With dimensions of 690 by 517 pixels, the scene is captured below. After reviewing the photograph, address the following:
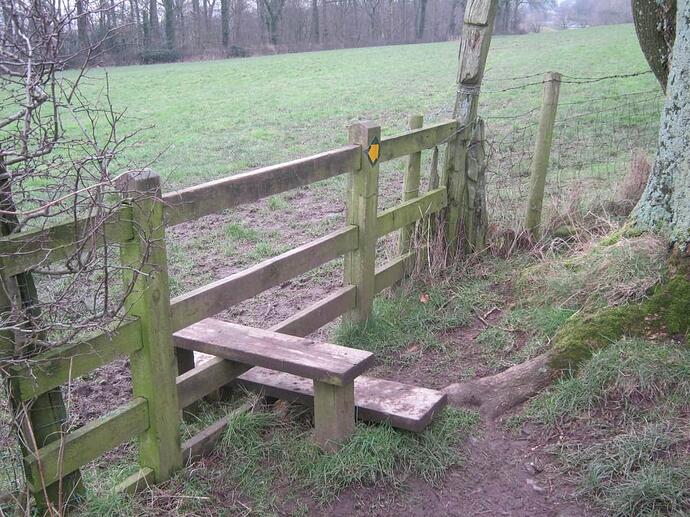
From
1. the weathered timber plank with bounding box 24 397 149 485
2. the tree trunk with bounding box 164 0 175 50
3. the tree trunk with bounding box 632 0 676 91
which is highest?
the tree trunk with bounding box 164 0 175 50

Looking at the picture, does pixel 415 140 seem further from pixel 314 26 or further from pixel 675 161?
pixel 314 26

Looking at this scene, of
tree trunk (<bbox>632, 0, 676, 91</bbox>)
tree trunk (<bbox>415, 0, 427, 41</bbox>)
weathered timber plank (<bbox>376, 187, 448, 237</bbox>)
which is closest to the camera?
tree trunk (<bbox>632, 0, 676, 91</bbox>)

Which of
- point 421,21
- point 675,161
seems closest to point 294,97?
point 675,161

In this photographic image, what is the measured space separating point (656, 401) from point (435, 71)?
98.9 ft

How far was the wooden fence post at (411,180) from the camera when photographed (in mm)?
6344

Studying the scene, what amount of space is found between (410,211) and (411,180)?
14.5 inches

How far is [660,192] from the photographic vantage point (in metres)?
5.15

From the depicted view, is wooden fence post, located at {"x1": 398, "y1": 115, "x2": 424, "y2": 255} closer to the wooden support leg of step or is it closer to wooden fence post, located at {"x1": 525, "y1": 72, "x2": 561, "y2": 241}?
wooden fence post, located at {"x1": 525, "y1": 72, "x2": 561, "y2": 241}

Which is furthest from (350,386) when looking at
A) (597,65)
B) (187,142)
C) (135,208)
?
(597,65)

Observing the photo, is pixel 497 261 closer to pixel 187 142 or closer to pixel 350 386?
pixel 350 386

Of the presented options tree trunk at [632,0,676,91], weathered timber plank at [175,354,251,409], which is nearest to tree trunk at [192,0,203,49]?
tree trunk at [632,0,676,91]

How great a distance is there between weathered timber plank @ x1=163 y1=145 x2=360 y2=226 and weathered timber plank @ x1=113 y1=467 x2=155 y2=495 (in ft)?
4.06

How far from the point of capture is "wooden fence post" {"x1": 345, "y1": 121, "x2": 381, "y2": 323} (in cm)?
534

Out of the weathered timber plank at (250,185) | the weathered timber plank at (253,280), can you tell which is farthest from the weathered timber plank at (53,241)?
the weathered timber plank at (253,280)
